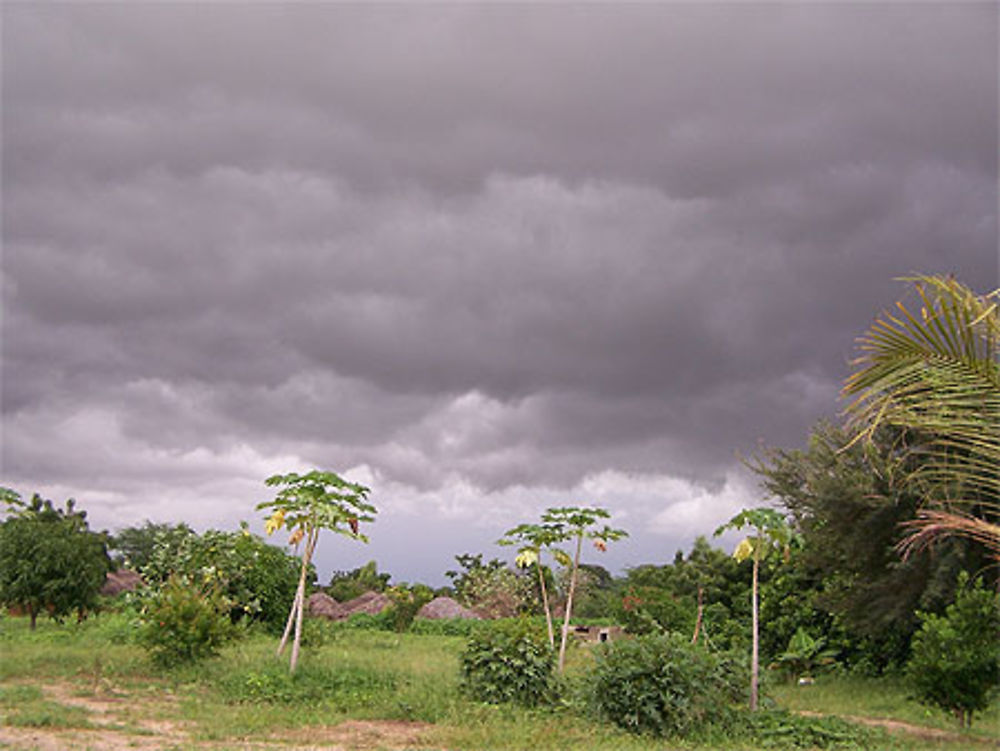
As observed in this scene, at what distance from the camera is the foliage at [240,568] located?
70.1 ft

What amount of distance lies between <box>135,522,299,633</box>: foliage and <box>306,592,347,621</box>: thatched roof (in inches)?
419

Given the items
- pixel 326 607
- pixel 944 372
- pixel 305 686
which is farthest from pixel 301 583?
pixel 326 607

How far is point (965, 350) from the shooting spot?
18.4 ft

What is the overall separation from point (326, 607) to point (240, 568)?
1365 cm

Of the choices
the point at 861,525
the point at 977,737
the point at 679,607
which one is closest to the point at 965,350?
the point at 977,737

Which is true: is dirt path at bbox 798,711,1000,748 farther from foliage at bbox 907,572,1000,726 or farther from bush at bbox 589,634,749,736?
bush at bbox 589,634,749,736

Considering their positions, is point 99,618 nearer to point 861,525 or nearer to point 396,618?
point 396,618

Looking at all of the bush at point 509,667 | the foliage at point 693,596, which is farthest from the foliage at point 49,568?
the foliage at point 693,596

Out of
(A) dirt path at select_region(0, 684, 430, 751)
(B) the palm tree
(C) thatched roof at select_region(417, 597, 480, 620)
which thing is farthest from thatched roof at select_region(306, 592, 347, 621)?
(B) the palm tree

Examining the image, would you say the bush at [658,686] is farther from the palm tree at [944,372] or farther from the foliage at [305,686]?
the palm tree at [944,372]

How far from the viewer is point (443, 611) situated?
32.0 m

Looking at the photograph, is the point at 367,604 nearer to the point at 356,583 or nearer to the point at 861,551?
the point at 356,583

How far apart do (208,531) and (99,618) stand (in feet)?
13.0

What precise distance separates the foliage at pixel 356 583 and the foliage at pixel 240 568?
50.7ft
